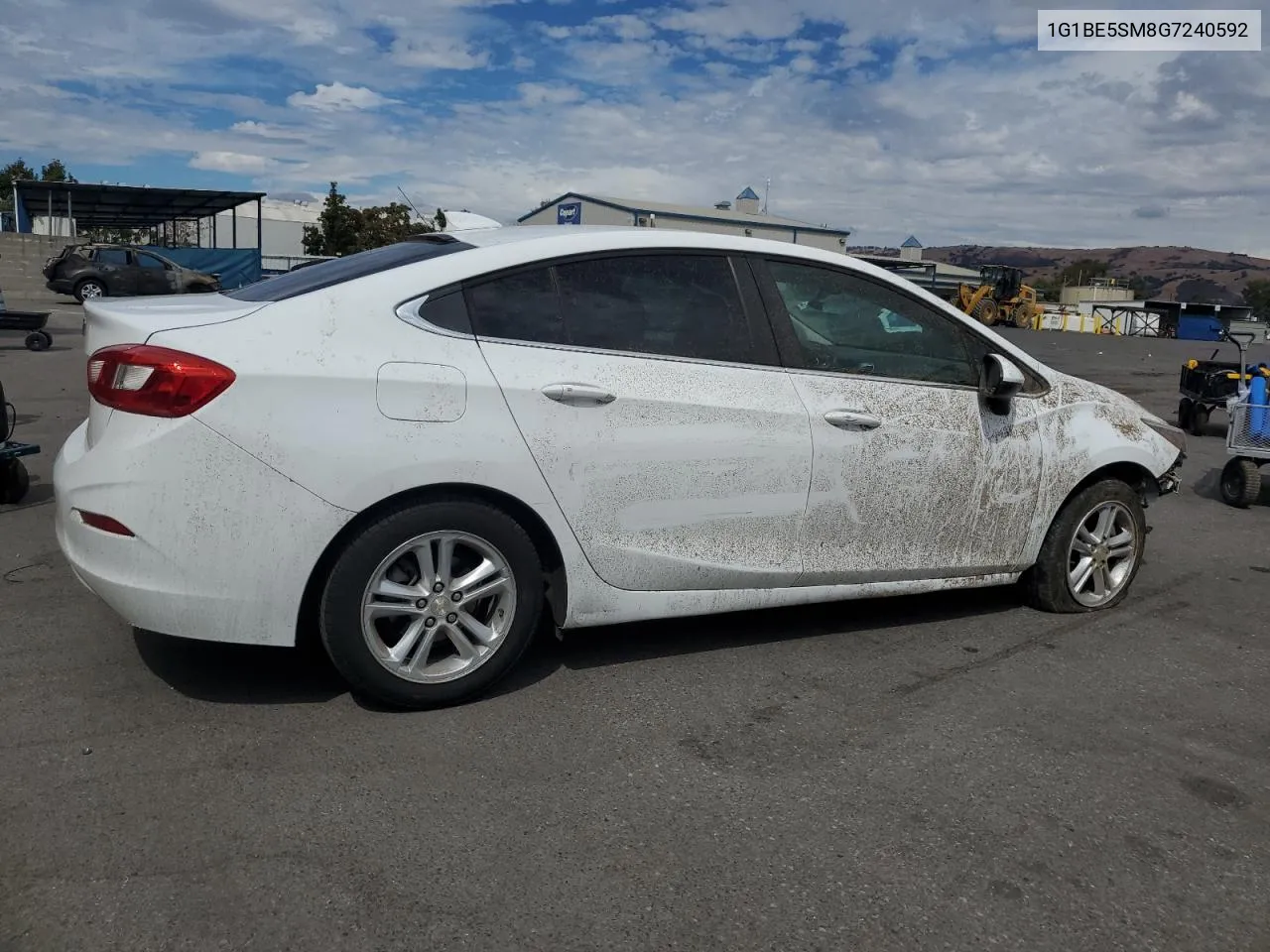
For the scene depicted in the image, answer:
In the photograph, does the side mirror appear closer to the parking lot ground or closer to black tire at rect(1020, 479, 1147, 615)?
black tire at rect(1020, 479, 1147, 615)

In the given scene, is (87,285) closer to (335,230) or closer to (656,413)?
(335,230)

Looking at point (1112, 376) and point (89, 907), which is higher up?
point (1112, 376)

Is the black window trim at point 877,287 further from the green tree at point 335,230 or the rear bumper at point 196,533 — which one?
the green tree at point 335,230

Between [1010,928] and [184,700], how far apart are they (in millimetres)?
2724

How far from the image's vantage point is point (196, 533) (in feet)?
10.8

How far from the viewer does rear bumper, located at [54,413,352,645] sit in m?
3.26

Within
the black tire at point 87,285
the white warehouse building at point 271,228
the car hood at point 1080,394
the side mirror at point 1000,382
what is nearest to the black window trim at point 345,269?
the side mirror at point 1000,382

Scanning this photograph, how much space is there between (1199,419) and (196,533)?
12.2 metres

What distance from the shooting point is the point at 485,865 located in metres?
2.78

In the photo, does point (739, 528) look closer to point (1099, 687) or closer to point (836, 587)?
point (836, 587)

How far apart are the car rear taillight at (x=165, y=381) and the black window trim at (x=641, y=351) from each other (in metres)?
0.64

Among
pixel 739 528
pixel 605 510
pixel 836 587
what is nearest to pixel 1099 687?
pixel 836 587

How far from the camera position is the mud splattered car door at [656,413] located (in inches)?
145

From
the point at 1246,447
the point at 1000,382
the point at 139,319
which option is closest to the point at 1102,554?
the point at 1000,382
